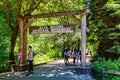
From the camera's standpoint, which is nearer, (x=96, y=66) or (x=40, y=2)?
(x=96, y=66)

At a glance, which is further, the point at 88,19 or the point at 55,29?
the point at 88,19

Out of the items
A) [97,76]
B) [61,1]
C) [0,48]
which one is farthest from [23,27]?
[97,76]

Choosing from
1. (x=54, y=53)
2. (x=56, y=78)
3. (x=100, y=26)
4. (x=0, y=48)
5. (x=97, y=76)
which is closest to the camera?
(x=56, y=78)

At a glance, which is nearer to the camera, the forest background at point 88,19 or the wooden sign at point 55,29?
the wooden sign at point 55,29

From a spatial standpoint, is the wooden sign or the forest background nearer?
the wooden sign

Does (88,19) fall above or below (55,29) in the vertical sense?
above

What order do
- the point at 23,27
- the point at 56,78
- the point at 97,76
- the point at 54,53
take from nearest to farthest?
the point at 56,78
the point at 97,76
the point at 23,27
the point at 54,53

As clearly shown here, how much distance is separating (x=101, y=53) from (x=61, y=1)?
18.2 ft

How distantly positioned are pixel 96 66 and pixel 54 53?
28599 mm

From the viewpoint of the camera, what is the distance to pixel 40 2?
67.8 feet

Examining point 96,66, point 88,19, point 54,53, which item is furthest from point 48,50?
point 96,66

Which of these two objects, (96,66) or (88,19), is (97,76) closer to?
(96,66)

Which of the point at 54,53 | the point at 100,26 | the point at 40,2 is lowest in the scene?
the point at 54,53

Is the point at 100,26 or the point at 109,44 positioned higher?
the point at 100,26
